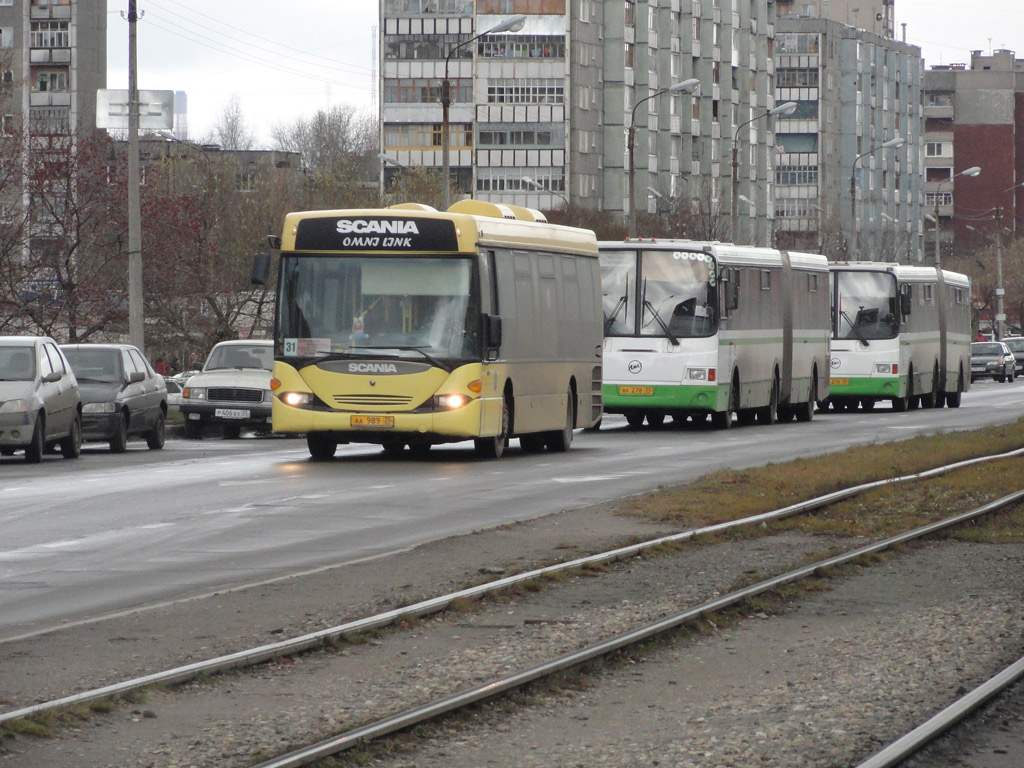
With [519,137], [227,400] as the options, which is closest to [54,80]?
[519,137]

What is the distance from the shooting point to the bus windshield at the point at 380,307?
23047mm

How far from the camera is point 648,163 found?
5256 inches

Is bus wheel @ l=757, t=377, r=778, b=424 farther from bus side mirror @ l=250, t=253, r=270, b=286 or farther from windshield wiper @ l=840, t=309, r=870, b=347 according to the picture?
bus side mirror @ l=250, t=253, r=270, b=286

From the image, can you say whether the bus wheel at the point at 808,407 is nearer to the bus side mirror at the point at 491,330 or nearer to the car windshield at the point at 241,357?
the car windshield at the point at 241,357

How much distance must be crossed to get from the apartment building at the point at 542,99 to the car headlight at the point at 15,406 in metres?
92.0

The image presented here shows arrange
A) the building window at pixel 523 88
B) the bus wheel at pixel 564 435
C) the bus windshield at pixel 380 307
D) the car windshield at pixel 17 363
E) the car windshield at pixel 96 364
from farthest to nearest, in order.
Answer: the building window at pixel 523 88, the car windshield at pixel 96 364, the bus wheel at pixel 564 435, the car windshield at pixel 17 363, the bus windshield at pixel 380 307

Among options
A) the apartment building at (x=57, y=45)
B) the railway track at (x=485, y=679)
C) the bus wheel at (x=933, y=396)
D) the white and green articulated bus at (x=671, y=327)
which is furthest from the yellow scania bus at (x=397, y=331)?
the apartment building at (x=57, y=45)

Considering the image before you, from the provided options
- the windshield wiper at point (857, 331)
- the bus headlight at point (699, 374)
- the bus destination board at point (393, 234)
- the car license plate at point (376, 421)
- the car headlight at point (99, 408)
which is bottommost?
the car headlight at point (99, 408)

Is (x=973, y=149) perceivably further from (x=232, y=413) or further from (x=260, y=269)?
(x=260, y=269)

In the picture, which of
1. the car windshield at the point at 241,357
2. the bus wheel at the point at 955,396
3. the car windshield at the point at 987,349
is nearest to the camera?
the car windshield at the point at 241,357

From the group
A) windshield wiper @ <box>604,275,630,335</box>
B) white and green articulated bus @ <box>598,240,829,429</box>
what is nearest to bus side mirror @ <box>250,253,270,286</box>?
white and green articulated bus @ <box>598,240,829,429</box>

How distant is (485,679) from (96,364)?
21.5 meters

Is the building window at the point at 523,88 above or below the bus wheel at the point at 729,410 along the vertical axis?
above

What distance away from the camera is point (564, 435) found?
26594 millimetres
